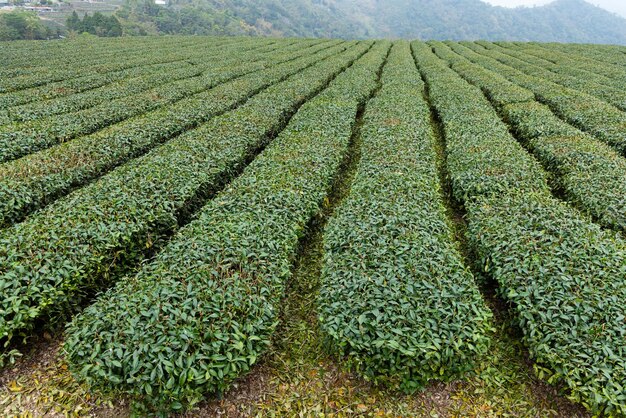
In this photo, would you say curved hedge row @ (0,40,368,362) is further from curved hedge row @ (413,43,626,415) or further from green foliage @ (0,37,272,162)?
curved hedge row @ (413,43,626,415)

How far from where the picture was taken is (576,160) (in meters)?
10.1

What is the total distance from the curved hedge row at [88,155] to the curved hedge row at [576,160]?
12677 millimetres

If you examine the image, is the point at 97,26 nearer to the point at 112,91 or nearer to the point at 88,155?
the point at 112,91

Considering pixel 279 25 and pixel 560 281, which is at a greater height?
pixel 279 25

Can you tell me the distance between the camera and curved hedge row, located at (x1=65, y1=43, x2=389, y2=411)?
14.0ft

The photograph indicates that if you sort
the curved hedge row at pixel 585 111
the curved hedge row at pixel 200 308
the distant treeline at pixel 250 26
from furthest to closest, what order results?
the distant treeline at pixel 250 26, the curved hedge row at pixel 585 111, the curved hedge row at pixel 200 308

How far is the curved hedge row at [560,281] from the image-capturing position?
4418 millimetres

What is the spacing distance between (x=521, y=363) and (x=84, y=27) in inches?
3793

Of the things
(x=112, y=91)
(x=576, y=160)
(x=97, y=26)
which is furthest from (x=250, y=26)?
(x=576, y=160)

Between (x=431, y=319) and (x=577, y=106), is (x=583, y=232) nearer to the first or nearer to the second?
(x=431, y=319)

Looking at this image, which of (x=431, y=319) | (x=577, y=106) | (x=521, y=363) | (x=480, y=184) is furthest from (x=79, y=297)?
(x=577, y=106)

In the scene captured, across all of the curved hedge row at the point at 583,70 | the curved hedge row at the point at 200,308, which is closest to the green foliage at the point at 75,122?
the curved hedge row at the point at 200,308

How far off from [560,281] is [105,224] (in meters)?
8.02

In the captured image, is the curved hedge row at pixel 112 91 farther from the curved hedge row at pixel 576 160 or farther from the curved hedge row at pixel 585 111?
the curved hedge row at pixel 585 111
